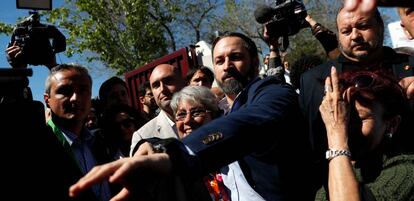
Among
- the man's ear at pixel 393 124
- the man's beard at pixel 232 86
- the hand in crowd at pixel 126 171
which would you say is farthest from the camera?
the man's beard at pixel 232 86

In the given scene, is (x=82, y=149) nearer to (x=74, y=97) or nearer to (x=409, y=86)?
(x=74, y=97)

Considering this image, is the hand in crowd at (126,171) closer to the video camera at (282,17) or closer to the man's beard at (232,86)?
the man's beard at (232,86)

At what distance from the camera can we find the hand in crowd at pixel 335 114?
203 centimetres

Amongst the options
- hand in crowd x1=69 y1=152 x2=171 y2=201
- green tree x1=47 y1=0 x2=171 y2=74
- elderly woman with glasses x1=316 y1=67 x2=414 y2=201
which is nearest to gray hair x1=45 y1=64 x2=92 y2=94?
elderly woman with glasses x1=316 y1=67 x2=414 y2=201

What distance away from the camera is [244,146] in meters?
1.55

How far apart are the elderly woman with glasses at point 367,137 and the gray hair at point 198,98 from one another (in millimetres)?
1174

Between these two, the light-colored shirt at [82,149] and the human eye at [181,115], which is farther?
the human eye at [181,115]

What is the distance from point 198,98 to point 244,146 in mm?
1659

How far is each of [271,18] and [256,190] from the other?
1586 mm

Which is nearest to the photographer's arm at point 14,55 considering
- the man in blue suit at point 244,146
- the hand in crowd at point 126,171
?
the man in blue suit at point 244,146

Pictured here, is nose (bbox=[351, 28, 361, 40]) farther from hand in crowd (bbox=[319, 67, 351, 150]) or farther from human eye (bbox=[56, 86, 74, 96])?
human eye (bbox=[56, 86, 74, 96])

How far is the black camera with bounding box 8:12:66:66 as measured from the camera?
4.06m

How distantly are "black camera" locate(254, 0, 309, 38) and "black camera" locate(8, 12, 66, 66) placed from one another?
1770 millimetres

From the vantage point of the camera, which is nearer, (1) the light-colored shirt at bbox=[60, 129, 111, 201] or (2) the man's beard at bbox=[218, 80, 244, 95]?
(2) the man's beard at bbox=[218, 80, 244, 95]
